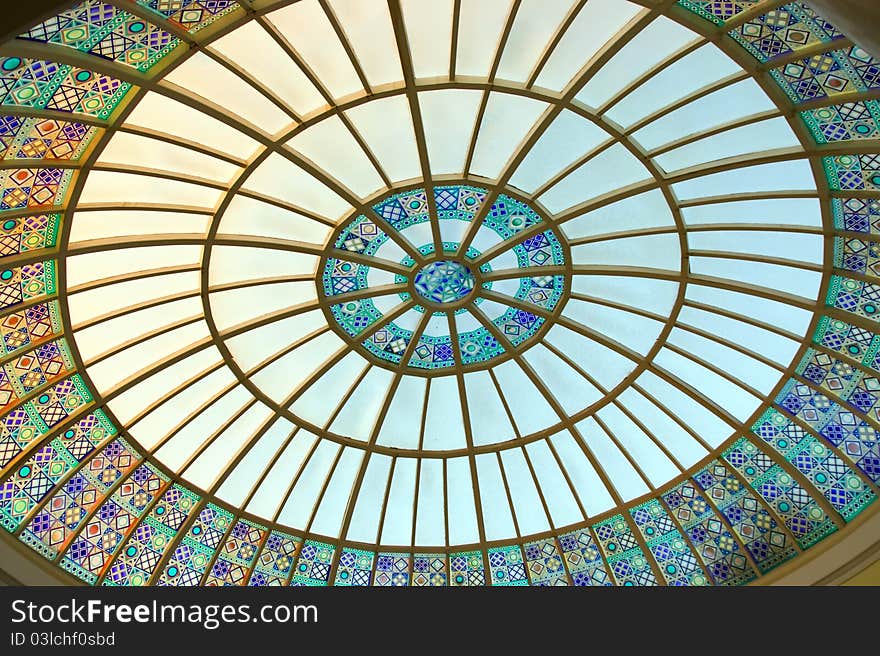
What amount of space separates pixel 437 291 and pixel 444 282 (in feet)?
0.83

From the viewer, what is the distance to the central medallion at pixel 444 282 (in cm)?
1579

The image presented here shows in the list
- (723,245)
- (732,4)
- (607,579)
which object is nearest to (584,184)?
(723,245)

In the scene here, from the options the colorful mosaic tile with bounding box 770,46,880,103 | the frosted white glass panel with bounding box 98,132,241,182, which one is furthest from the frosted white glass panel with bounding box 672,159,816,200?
the frosted white glass panel with bounding box 98,132,241,182

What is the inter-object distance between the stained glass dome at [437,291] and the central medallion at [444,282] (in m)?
0.06

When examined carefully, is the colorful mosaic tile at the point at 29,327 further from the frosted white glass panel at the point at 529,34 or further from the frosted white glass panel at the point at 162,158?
the frosted white glass panel at the point at 529,34

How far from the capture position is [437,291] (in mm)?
16094

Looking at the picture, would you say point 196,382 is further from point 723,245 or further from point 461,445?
point 723,245

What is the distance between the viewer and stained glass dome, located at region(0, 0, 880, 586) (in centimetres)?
1188

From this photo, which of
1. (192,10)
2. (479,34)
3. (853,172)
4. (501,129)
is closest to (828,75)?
(853,172)

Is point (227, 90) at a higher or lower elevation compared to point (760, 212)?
higher

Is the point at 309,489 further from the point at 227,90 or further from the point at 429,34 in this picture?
the point at 429,34

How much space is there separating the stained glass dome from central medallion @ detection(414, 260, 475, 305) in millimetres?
62

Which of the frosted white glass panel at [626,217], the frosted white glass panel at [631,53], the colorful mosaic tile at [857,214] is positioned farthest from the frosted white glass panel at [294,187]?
the colorful mosaic tile at [857,214]

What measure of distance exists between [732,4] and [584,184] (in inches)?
160
